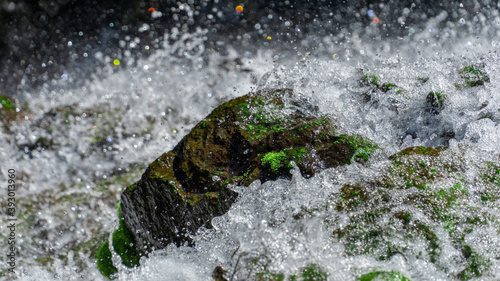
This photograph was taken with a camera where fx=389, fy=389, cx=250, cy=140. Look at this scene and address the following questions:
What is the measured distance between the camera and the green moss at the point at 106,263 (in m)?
2.72

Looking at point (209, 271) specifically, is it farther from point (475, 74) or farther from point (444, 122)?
point (475, 74)

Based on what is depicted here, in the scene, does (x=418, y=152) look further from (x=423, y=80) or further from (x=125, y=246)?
(x=125, y=246)

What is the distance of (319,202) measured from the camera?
1873 millimetres

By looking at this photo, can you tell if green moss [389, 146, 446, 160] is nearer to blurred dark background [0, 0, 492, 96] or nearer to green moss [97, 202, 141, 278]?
green moss [97, 202, 141, 278]

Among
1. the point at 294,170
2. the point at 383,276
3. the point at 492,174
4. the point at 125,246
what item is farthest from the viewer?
the point at 125,246

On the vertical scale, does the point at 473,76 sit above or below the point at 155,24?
above

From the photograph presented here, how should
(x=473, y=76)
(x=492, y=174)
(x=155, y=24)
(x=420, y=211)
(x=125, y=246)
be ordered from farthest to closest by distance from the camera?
(x=155, y=24) < (x=473, y=76) < (x=125, y=246) < (x=492, y=174) < (x=420, y=211)

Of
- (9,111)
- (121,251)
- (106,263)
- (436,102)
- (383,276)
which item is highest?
(436,102)

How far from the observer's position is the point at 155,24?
17.1ft

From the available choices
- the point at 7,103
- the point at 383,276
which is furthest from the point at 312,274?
the point at 7,103

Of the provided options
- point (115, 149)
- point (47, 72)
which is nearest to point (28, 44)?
point (47, 72)

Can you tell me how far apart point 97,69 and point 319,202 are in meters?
3.95

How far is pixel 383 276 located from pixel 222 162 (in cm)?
108

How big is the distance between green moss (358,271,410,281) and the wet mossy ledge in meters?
0.60
